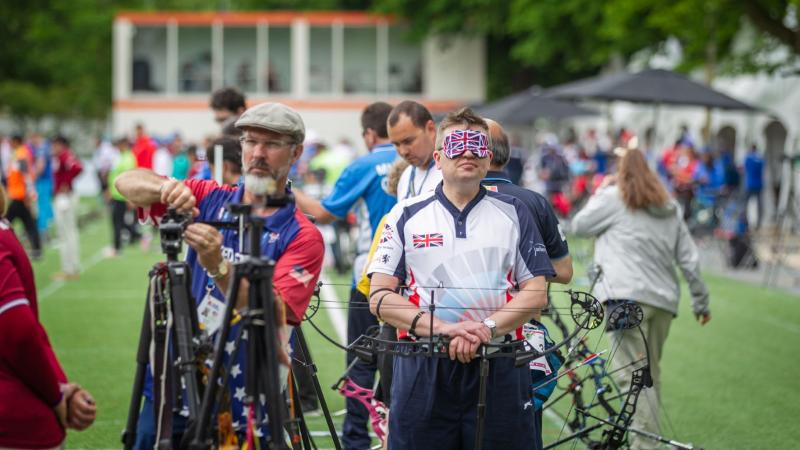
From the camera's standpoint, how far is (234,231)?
183 inches

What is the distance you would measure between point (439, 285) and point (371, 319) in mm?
2771

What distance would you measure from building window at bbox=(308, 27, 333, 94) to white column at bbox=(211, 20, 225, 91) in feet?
12.6

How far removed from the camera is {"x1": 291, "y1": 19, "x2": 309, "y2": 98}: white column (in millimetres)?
53500

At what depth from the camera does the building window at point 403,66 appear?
54.3m

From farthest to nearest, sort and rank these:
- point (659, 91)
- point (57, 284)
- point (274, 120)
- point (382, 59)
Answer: point (382, 59)
point (659, 91)
point (57, 284)
point (274, 120)

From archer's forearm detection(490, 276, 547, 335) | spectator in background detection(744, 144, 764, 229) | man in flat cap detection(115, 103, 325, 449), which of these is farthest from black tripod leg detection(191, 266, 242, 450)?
spectator in background detection(744, 144, 764, 229)

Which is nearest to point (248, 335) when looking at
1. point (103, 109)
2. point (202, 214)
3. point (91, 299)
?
point (202, 214)

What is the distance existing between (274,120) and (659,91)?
17.9m

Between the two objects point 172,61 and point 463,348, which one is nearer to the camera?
point 463,348

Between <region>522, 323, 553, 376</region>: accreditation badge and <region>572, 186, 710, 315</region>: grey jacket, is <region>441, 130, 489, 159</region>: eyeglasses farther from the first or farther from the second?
<region>572, 186, 710, 315</region>: grey jacket

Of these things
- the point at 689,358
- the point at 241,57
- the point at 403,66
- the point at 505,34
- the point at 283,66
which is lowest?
the point at 689,358

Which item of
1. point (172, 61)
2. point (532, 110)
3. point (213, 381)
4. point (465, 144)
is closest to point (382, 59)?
point (172, 61)

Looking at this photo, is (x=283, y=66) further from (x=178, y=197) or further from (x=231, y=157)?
(x=178, y=197)

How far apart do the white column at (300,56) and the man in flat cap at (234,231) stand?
49.3 metres
